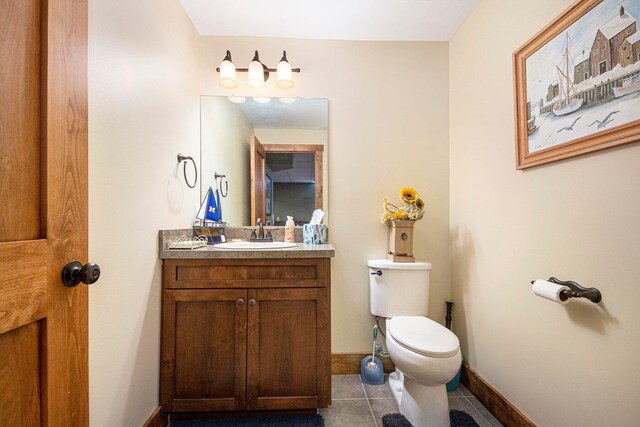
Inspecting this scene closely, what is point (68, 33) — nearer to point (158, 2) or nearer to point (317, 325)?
point (158, 2)

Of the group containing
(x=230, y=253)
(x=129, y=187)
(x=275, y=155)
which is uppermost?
(x=275, y=155)

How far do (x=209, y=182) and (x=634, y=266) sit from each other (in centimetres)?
214

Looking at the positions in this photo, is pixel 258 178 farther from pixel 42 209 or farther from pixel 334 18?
pixel 42 209

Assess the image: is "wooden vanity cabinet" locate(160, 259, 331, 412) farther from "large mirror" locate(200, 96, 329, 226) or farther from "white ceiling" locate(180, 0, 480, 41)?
"white ceiling" locate(180, 0, 480, 41)

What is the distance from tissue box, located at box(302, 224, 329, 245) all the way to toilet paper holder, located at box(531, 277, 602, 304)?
1241 mm

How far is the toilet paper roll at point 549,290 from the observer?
1.13 m

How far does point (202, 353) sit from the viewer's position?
152 cm

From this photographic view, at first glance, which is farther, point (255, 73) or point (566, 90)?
point (255, 73)

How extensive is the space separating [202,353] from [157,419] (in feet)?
1.17

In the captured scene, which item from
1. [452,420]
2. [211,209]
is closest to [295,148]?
[211,209]

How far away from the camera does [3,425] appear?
23.3 inches

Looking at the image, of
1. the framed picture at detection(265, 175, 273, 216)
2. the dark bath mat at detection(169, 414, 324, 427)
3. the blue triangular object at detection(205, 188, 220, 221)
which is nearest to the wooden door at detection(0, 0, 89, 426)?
the dark bath mat at detection(169, 414, 324, 427)

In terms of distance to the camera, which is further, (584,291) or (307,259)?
(307,259)

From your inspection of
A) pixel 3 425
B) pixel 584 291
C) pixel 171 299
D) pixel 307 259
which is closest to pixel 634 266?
pixel 584 291
